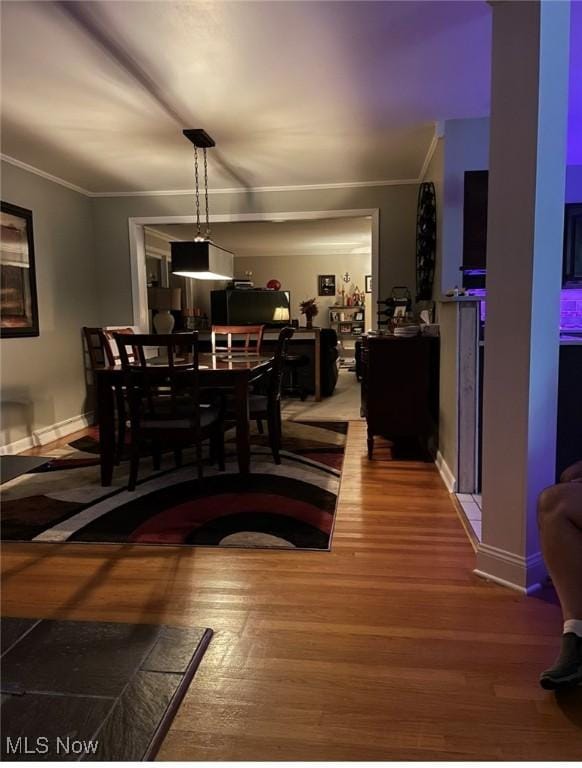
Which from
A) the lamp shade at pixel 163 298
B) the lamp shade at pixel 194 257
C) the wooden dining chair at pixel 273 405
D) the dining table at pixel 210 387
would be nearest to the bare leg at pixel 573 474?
the dining table at pixel 210 387

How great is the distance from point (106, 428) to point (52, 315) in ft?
6.95

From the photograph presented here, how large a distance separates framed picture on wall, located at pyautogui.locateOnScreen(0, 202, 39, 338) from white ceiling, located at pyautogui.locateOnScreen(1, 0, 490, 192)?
0.51m

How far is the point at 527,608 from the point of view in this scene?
6.07ft

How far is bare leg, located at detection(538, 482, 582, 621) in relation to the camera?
1501mm

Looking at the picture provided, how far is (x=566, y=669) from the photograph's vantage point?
1434 mm

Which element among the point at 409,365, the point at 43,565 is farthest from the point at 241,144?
the point at 43,565

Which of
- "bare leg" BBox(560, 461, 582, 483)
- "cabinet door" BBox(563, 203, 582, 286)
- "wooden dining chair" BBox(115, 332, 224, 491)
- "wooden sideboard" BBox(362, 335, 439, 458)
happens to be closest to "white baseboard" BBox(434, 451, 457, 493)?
"wooden sideboard" BBox(362, 335, 439, 458)

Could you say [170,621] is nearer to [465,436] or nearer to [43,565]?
[43,565]

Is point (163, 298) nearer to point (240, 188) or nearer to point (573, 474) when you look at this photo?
point (240, 188)

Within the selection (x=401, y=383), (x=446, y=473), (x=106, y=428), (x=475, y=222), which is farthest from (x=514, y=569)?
(x=106, y=428)

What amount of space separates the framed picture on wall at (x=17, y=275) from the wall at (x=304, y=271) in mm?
6637

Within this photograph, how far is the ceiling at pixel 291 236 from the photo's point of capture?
7363 mm

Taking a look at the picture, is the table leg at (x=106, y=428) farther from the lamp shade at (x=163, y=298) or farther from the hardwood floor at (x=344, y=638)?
the lamp shade at (x=163, y=298)

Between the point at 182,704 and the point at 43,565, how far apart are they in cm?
116
